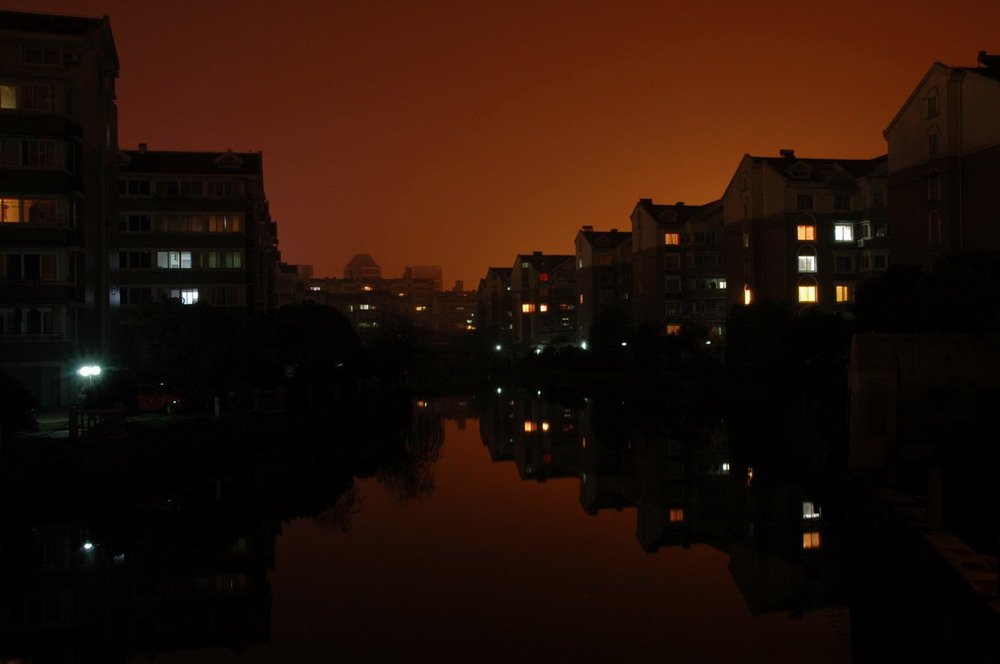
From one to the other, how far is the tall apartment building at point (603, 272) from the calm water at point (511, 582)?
193 ft

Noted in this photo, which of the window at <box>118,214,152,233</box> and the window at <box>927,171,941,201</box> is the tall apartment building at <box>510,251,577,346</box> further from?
the window at <box>927,171,941,201</box>

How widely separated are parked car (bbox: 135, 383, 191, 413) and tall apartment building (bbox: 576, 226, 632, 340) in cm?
5591

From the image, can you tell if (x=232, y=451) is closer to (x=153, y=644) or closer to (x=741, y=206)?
(x=153, y=644)

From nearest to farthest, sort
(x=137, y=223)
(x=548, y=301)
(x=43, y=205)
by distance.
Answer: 1. (x=43, y=205)
2. (x=137, y=223)
3. (x=548, y=301)

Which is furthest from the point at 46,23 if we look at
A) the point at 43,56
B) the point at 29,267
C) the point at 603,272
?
the point at 603,272

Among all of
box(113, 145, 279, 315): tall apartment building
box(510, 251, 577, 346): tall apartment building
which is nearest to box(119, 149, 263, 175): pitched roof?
box(113, 145, 279, 315): tall apartment building

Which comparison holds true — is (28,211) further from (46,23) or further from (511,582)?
(511,582)

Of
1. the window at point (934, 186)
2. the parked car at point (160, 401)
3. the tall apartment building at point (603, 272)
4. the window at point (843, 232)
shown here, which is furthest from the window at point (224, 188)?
the tall apartment building at point (603, 272)

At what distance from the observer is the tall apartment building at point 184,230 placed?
5194 cm

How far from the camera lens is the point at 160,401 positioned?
35406mm

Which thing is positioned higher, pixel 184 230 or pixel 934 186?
pixel 184 230

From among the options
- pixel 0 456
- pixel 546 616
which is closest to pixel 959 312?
pixel 546 616

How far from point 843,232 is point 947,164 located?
16.3 m

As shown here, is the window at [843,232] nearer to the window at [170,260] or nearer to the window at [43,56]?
the window at [170,260]
